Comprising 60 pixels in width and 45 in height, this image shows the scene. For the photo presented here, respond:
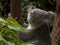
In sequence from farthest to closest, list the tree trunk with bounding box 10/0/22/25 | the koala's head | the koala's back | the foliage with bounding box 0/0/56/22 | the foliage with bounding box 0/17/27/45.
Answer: the foliage with bounding box 0/0/56/22
the tree trunk with bounding box 10/0/22/25
the koala's head
the koala's back
the foliage with bounding box 0/17/27/45

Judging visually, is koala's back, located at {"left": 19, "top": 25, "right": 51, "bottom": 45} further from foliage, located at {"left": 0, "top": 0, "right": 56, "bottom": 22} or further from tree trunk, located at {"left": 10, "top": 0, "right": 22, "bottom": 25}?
foliage, located at {"left": 0, "top": 0, "right": 56, "bottom": 22}

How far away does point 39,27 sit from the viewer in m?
3.37

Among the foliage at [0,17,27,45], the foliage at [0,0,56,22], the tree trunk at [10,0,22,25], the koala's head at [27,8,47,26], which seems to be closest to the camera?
the foliage at [0,17,27,45]

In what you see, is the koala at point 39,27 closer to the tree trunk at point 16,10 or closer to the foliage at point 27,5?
the tree trunk at point 16,10

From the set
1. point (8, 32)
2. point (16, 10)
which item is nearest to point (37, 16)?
point (16, 10)

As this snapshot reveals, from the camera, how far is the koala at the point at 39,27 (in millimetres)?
3174

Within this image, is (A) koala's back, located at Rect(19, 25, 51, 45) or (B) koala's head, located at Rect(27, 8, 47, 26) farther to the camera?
(B) koala's head, located at Rect(27, 8, 47, 26)

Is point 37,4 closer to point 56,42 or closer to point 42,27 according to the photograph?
point 42,27

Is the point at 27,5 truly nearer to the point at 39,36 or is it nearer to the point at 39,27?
the point at 39,27

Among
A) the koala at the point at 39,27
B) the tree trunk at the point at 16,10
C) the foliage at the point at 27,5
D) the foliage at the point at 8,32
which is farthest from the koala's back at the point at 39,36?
the foliage at the point at 27,5

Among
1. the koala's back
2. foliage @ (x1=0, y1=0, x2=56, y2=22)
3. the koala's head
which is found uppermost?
foliage @ (x1=0, y1=0, x2=56, y2=22)

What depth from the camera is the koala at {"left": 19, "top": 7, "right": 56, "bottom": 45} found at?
10.4 ft

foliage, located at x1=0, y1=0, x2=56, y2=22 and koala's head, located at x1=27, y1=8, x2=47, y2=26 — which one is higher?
foliage, located at x1=0, y1=0, x2=56, y2=22

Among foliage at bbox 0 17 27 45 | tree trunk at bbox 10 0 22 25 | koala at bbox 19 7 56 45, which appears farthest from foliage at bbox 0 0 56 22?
foliage at bbox 0 17 27 45
